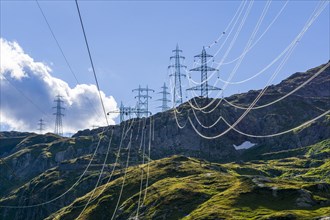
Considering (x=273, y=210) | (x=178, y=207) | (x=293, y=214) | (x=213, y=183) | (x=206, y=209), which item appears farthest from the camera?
(x=213, y=183)

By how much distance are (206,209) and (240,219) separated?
764 inches

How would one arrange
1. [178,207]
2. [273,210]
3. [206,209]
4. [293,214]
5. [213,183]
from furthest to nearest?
[213,183]
[178,207]
[206,209]
[273,210]
[293,214]

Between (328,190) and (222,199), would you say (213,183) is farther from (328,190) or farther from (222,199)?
(328,190)

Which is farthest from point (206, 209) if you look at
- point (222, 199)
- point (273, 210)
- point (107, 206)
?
point (107, 206)

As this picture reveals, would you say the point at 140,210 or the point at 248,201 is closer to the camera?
the point at 248,201

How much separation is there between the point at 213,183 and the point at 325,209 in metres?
61.3

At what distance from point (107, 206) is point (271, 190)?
7376 cm

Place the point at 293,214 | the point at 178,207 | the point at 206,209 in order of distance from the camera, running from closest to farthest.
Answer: the point at 293,214
the point at 206,209
the point at 178,207

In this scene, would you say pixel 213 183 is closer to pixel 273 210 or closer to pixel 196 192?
pixel 196 192

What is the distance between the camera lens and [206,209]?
5940 inches

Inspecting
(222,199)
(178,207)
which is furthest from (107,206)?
(222,199)

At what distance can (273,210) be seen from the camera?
461 ft

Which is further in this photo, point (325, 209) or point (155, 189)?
point (155, 189)

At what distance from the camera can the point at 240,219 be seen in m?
133
